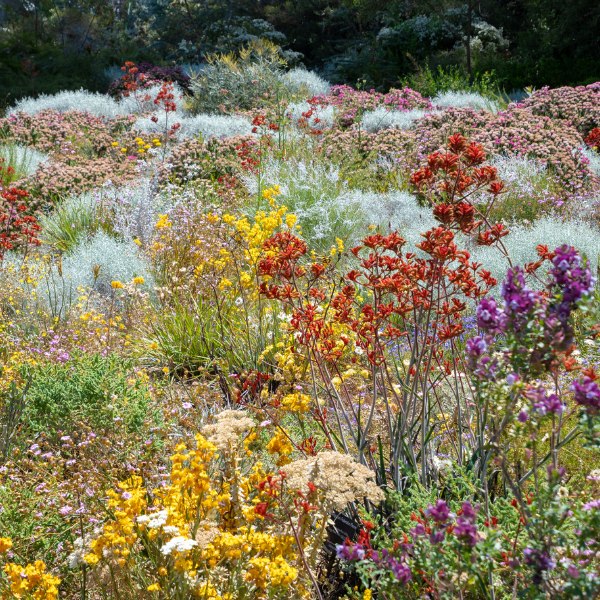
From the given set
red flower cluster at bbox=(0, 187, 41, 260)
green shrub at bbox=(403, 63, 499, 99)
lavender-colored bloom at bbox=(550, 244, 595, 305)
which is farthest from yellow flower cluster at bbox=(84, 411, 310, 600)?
green shrub at bbox=(403, 63, 499, 99)

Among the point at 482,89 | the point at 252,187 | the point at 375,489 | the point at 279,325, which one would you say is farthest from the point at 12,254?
the point at 482,89

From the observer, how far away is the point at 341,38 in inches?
863

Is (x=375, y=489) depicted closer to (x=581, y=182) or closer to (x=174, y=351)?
(x=174, y=351)

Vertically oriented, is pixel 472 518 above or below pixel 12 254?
above

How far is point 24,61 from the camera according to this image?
20031 millimetres

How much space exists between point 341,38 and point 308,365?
65.0ft

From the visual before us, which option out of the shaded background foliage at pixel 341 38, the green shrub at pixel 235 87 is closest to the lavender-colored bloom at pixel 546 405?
the green shrub at pixel 235 87

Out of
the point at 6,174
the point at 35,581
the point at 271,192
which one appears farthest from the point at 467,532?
the point at 6,174

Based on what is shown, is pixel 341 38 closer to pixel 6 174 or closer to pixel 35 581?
pixel 6 174

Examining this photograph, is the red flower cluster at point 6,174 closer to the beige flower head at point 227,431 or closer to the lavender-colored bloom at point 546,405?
the beige flower head at point 227,431

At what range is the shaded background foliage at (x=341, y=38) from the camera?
16234 millimetres

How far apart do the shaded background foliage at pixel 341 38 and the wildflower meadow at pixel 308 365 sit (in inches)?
239

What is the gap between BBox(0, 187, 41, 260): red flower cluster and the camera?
18.4 feet

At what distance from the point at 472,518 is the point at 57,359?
3.60 m
